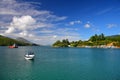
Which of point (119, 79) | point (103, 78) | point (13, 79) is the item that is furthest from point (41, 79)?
point (119, 79)

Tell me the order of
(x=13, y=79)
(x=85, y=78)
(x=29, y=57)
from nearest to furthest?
(x=13, y=79), (x=85, y=78), (x=29, y=57)

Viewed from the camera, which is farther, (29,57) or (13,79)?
(29,57)

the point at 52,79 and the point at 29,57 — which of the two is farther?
the point at 29,57

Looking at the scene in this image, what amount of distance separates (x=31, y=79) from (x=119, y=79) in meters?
24.6

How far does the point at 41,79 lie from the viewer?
163 ft

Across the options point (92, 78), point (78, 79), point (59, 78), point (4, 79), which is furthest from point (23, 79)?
point (92, 78)

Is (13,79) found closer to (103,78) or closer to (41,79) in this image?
(41,79)

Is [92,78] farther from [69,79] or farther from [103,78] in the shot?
[69,79]

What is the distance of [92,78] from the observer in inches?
2021

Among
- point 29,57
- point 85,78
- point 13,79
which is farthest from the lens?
point 29,57

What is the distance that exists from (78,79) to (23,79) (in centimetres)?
1536

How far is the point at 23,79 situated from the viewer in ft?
160

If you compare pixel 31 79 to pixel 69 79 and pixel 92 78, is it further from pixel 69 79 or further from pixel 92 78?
pixel 92 78

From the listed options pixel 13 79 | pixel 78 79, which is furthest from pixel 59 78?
pixel 13 79
